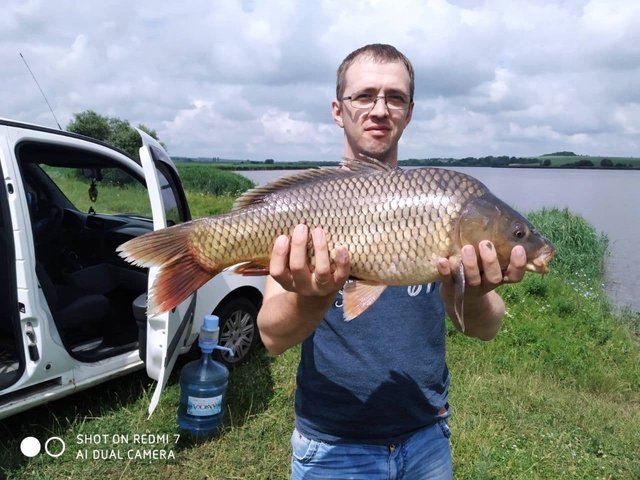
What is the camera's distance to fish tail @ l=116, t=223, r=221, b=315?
1.58 metres

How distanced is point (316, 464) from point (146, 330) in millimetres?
1833

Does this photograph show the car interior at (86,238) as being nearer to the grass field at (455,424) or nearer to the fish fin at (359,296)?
the grass field at (455,424)

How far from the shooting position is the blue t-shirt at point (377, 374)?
5.18ft

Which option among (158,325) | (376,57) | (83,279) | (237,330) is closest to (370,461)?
(376,57)

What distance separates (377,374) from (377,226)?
48 centimetres

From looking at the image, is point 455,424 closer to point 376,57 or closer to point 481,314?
point 481,314

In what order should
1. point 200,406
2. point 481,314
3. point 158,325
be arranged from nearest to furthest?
point 481,314 → point 158,325 → point 200,406

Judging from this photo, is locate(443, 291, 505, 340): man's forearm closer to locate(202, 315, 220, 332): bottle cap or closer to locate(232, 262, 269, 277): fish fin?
locate(232, 262, 269, 277): fish fin

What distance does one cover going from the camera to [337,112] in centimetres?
186

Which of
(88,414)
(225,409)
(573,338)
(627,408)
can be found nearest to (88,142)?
(88,414)

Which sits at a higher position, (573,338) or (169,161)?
(169,161)

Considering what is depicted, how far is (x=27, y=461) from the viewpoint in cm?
291

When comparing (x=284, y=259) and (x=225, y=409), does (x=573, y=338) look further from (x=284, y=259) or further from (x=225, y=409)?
(x=284, y=259)

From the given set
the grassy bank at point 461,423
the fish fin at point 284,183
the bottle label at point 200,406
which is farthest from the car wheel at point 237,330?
the fish fin at point 284,183
